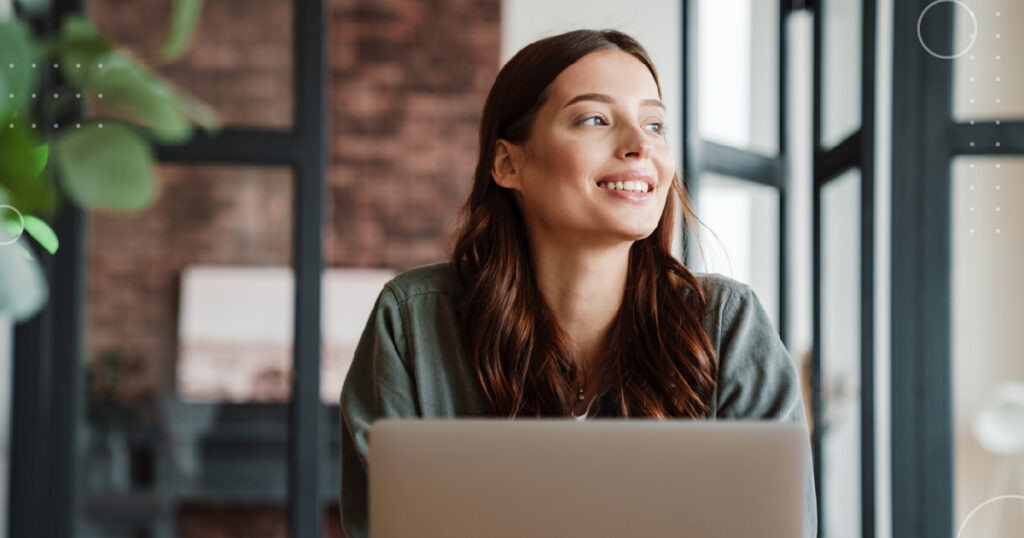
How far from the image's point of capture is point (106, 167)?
28 centimetres

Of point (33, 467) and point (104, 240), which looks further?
point (104, 240)

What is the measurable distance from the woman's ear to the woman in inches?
0.4

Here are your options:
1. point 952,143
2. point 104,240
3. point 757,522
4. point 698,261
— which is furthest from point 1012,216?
point 104,240

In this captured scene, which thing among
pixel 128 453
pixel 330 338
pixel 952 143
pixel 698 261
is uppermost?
pixel 952 143

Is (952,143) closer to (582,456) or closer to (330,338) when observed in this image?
(582,456)

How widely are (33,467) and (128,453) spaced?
1.63 meters

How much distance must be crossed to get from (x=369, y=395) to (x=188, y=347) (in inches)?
147

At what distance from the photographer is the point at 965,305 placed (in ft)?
8.67

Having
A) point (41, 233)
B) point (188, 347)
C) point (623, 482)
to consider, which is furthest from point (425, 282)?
point (188, 347)

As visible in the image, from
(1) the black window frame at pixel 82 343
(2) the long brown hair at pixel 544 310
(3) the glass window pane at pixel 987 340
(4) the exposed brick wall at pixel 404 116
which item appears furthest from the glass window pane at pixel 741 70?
(4) the exposed brick wall at pixel 404 116

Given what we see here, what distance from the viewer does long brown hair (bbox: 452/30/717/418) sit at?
4.30 feet

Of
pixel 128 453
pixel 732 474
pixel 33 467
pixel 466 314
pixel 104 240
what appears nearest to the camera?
pixel 732 474

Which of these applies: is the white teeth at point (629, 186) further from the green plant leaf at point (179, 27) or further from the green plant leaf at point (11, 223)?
the green plant leaf at point (179, 27)

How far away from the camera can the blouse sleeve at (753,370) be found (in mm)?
1227
